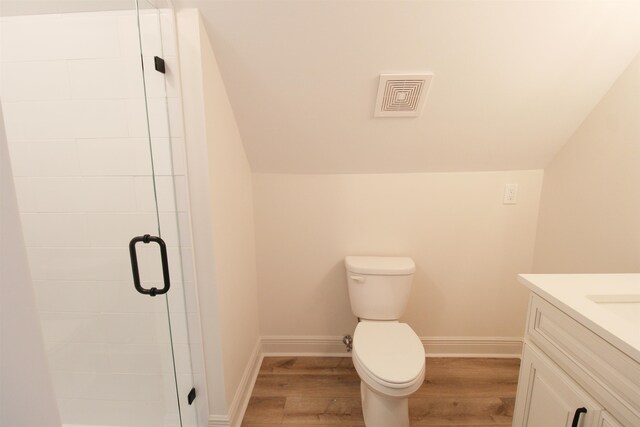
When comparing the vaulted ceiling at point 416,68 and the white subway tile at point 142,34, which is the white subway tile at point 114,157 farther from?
the vaulted ceiling at point 416,68

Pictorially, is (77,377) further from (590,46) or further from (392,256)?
(590,46)

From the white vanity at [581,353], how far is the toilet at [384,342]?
0.40 meters

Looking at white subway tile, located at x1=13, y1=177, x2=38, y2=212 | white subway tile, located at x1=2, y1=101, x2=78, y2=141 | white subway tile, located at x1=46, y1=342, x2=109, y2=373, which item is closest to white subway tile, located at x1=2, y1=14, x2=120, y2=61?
white subway tile, located at x1=2, y1=101, x2=78, y2=141

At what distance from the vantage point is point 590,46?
3.83 ft

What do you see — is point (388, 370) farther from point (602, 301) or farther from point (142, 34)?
point (142, 34)

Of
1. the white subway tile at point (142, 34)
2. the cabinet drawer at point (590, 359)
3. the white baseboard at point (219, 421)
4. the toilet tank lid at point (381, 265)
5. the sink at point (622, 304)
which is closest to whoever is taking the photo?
the cabinet drawer at point (590, 359)

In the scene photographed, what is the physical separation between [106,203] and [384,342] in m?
1.34

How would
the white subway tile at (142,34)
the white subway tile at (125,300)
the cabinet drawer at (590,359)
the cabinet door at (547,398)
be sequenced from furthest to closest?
1. the white subway tile at (125,300)
2. the white subway tile at (142,34)
3. the cabinet door at (547,398)
4. the cabinet drawer at (590,359)

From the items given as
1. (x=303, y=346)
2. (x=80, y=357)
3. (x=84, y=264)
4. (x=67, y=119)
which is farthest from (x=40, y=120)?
(x=303, y=346)

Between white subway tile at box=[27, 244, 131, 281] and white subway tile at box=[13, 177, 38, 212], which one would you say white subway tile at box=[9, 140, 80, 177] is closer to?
white subway tile at box=[13, 177, 38, 212]

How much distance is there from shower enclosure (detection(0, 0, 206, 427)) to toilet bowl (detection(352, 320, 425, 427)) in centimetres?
73

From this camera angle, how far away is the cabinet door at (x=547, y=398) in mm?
769

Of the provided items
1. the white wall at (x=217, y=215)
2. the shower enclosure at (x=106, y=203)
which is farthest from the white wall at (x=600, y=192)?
the shower enclosure at (x=106, y=203)

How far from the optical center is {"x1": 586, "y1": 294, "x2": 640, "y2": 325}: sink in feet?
2.90
